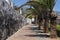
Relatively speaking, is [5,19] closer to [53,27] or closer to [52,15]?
[52,15]

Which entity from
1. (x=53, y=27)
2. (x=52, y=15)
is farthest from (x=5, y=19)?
(x=53, y=27)

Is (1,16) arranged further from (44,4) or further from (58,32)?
(58,32)

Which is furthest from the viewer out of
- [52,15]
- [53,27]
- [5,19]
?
[53,27]

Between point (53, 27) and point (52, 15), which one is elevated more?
point (52, 15)

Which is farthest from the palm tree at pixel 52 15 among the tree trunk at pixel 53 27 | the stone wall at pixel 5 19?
the stone wall at pixel 5 19

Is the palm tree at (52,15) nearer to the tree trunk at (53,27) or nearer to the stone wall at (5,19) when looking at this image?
the tree trunk at (53,27)

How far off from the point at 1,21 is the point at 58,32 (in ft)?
41.5

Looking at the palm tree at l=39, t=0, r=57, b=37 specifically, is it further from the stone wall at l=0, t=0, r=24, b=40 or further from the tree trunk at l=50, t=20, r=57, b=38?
the stone wall at l=0, t=0, r=24, b=40

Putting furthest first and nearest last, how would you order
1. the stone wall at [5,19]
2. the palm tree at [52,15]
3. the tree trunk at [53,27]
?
the tree trunk at [53,27]
the palm tree at [52,15]
the stone wall at [5,19]

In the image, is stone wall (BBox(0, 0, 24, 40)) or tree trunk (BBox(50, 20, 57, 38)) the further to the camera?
tree trunk (BBox(50, 20, 57, 38))

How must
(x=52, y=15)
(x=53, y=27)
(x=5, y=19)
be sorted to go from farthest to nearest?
(x=53, y=27)
(x=52, y=15)
(x=5, y=19)

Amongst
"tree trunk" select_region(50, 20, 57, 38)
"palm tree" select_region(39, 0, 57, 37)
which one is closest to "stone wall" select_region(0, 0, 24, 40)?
"palm tree" select_region(39, 0, 57, 37)

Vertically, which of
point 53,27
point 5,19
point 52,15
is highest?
point 52,15

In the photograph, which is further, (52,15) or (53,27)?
(53,27)
